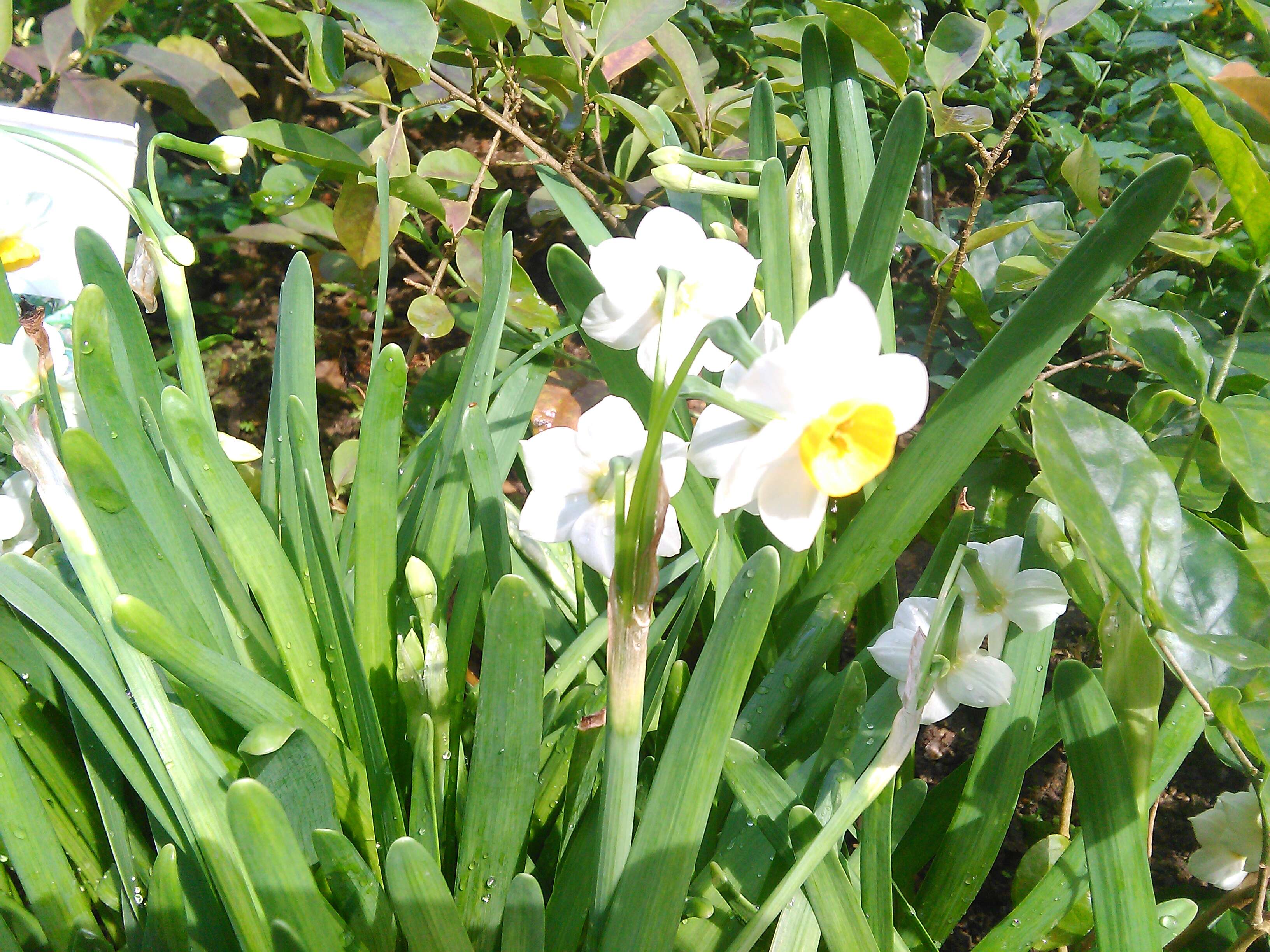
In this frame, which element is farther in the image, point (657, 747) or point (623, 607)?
point (657, 747)

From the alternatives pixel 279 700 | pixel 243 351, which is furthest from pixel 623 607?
pixel 243 351

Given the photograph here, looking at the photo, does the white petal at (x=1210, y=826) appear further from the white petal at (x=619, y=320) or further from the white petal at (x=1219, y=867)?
the white petal at (x=619, y=320)

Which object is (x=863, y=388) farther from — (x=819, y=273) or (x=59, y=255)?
(x=59, y=255)

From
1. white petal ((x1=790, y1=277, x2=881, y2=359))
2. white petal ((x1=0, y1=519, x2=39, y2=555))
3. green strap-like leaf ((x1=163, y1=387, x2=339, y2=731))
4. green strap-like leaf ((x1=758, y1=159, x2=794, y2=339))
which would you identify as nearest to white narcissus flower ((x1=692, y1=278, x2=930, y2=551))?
white petal ((x1=790, y1=277, x2=881, y2=359))

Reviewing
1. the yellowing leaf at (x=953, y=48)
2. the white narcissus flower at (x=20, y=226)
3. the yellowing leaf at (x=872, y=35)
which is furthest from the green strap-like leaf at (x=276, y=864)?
the yellowing leaf at (x=953, y=48)

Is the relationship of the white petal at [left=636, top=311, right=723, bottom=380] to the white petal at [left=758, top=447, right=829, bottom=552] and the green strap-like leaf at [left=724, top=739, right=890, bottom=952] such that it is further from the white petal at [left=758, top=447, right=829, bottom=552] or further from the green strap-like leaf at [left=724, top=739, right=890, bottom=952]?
the green strap-like leaf at [left=724, top=739, right=890, bottom=952]

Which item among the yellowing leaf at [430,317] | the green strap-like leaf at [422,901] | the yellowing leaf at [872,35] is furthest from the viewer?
the yellowing leaf at [430,317]
